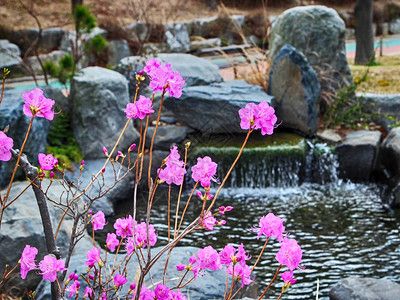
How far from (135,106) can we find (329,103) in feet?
19.1

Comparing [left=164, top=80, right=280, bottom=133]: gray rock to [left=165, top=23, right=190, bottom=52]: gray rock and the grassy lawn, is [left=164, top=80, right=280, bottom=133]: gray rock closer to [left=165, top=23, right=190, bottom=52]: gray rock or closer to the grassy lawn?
the grassy lawn

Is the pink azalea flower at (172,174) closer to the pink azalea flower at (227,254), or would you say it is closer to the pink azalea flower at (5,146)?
the pink azalea flower at (227,254)

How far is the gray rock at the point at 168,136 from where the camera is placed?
21.4 feet

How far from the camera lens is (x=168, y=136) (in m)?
6.57

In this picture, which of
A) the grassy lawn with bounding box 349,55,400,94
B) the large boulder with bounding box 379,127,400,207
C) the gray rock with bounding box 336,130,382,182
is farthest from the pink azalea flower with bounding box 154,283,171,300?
the grassy lawn with bounding box 349,55,400,94

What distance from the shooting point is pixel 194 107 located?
6.51 metres

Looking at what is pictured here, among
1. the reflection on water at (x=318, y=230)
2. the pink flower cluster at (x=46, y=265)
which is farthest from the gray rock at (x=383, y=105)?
the pink flower cluster at (x=46, y=265)

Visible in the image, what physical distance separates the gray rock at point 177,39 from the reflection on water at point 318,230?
768 centimetres

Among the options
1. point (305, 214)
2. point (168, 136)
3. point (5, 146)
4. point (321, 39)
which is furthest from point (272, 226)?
point (321, 39)

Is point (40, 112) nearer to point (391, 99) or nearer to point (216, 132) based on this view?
point (216, 132)

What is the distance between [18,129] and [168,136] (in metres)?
1.99

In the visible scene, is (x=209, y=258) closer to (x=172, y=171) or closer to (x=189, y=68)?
(x=172, y=171)

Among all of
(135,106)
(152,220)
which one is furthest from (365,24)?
(135,106)

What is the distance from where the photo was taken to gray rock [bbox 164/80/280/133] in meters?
6.46
